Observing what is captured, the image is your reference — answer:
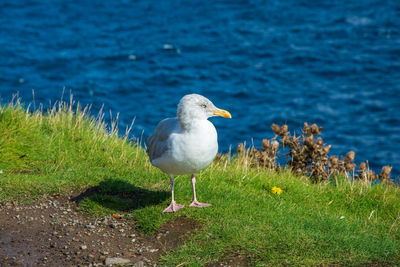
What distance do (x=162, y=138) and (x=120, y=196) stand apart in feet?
4.63

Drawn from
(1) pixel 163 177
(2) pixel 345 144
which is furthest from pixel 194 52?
(1) pixel 163 177

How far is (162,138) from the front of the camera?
726cm

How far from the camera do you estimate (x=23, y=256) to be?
645 centimetres

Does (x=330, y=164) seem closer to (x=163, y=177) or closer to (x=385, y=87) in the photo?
(x=163, y=177)

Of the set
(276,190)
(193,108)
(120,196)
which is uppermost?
(193,108)

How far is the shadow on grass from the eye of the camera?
7.68 metres

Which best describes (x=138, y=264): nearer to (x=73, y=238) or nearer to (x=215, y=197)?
(x=73, y=238)

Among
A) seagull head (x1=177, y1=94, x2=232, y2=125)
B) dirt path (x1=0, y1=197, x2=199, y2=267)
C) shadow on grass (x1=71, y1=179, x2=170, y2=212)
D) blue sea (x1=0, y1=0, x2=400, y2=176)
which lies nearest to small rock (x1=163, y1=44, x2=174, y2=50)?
blue sea (x1=0, y1=0, x2=400, y2=176)

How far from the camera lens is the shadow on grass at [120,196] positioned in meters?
7.68

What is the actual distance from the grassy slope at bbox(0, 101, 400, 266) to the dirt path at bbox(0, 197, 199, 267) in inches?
8.4

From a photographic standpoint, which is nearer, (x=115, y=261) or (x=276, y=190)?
(x=115, y=261)

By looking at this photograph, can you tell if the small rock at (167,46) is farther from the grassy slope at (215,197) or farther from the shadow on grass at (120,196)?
the shadow on grass at (120,196)

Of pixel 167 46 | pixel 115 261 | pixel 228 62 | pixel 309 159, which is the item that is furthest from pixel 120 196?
pixel 167 46

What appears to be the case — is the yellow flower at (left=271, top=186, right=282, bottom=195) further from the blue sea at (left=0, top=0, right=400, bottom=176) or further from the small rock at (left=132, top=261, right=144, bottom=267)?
the blue sea at (left=0, top=0, right=400, bottom=176)
